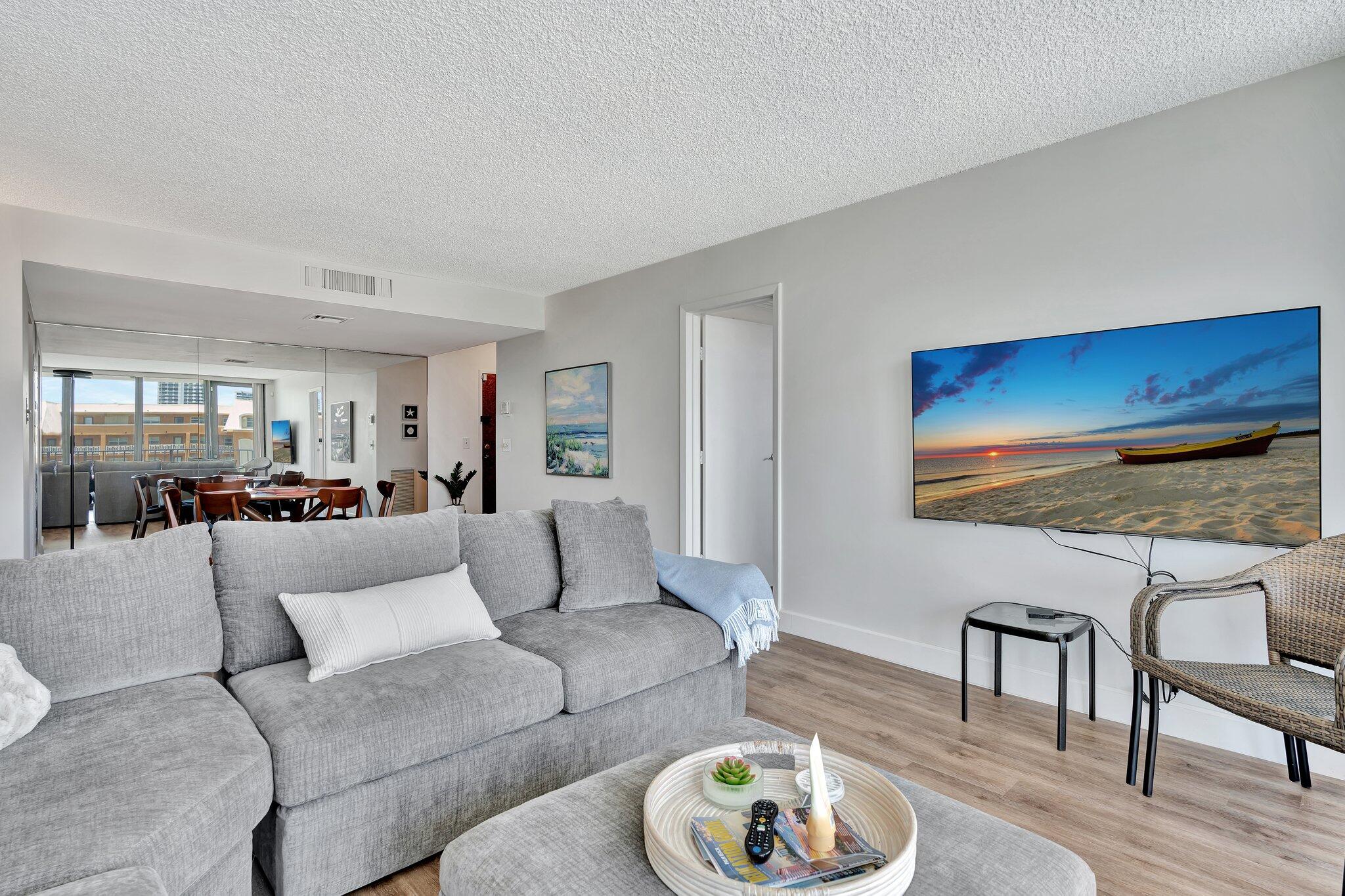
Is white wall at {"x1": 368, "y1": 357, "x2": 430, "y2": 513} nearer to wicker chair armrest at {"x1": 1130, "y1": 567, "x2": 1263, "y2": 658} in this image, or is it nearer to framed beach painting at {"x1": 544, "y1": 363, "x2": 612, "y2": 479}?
framed beach painting at {"x1": 544, "y1": 363, "x2": 612, "y2": 479}

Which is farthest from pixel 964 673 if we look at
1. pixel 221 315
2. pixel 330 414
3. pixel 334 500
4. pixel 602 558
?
pixel 330 414

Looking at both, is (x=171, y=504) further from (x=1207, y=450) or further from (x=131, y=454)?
(x=1207, y=450)

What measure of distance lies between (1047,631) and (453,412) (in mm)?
6471

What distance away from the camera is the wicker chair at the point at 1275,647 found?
1.91 meters

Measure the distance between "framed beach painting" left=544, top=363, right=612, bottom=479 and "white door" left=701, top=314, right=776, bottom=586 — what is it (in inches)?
38.5

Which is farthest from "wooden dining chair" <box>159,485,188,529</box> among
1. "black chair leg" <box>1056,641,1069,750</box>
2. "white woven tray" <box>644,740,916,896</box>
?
"black chair leg" <box>1056,641,1069,750</box>

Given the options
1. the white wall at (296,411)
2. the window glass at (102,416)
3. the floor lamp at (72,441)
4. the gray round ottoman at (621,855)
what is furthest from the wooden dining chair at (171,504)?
the gray round ottoman at (621,855)

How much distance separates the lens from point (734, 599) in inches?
108

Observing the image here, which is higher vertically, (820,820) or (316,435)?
(316,435)

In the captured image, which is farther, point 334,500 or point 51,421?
point 51,421

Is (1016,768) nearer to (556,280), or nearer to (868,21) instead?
(868,21)

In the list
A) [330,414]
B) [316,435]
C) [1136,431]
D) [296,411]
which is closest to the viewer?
[1136,431]

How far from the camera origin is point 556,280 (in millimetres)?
5406

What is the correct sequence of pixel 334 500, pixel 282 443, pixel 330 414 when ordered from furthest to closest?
1. pixel 330 414
2. pixel 282 443
3. pixel 334 500
